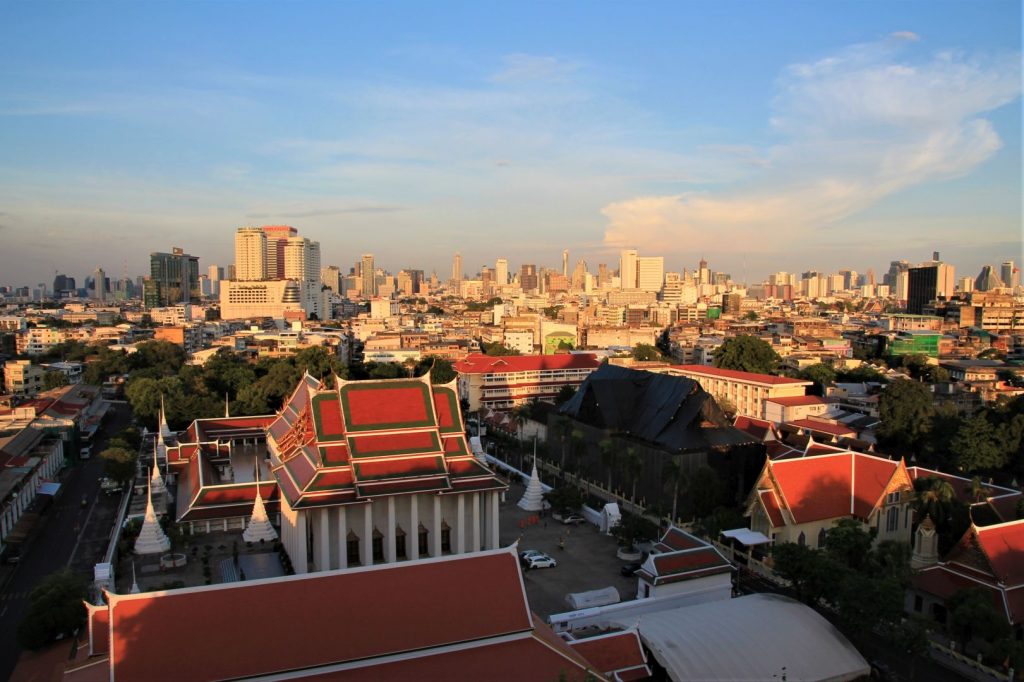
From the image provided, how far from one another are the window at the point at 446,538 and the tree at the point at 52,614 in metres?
10.1

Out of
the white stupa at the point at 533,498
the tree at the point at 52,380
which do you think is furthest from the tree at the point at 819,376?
the tree at the point at 52,380

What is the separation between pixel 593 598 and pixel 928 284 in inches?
5351

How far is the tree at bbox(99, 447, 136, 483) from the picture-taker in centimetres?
3394

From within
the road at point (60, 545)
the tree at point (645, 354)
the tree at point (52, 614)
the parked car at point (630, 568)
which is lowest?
the road at point (60, 545)

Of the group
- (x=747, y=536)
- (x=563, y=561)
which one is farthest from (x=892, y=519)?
(x=563, y=561)

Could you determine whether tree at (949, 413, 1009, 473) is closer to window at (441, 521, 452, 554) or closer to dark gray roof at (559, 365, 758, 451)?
dark gray roof at (559, 365, 758, 451)

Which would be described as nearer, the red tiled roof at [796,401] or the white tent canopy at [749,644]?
the white tent canopy at [749,644]

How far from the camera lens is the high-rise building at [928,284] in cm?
13550

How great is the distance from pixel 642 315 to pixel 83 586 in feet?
388

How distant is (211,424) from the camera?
129 ft

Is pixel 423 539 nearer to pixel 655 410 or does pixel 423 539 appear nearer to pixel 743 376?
pixel 655 410

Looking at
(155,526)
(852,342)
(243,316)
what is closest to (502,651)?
(155,526)

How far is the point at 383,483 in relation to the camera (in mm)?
23219

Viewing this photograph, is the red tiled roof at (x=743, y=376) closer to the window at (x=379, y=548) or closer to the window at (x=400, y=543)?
the window at (x=400, y=543)
